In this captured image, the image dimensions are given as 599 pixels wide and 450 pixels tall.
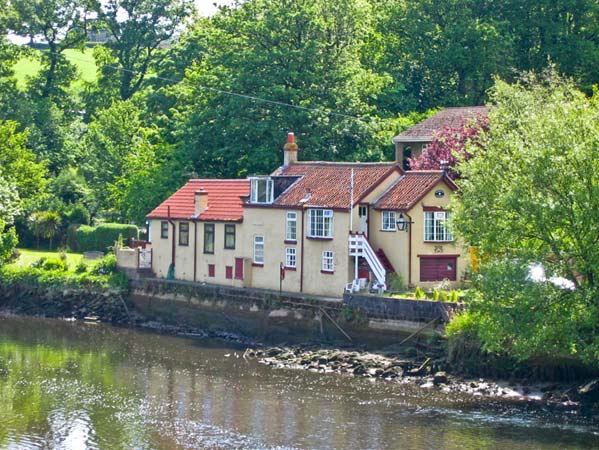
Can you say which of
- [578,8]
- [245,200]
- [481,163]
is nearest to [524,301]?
[481,163]

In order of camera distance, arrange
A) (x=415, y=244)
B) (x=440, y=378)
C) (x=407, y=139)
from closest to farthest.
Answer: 1. (x=440, y=378)
2. (x=415, y=244)
3. (x=407, y=139)

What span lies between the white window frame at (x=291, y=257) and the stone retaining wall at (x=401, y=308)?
5.56 metres

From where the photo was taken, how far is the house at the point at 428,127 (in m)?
74.3

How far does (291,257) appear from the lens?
63.6 metres

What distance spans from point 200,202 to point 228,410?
80.5 feet

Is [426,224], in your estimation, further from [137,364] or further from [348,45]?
[348,45]

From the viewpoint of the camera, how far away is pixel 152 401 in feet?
158

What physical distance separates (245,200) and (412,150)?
14220mm

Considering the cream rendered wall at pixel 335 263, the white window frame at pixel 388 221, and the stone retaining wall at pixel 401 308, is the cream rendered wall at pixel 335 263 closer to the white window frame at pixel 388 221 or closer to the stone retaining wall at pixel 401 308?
the white window frame at pixel 388 221

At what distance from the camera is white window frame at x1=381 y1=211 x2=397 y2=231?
6021cm

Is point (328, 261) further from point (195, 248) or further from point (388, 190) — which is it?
point (195, 248)

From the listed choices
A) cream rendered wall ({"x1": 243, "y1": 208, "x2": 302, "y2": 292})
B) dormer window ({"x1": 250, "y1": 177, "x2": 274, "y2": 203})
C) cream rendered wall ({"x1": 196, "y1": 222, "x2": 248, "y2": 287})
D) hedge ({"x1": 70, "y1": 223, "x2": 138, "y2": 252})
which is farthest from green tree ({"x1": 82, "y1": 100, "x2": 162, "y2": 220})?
cream rendered wall ({"x1": 243, "y1": 208, "x2": 302, "y2": 292})

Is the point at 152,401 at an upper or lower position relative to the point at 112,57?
lower

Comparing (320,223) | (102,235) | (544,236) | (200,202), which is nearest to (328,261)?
(320,223)
